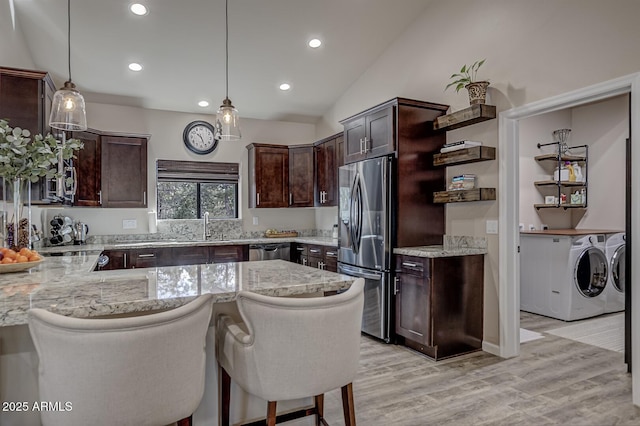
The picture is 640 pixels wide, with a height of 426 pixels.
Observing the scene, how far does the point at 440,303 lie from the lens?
341 cm

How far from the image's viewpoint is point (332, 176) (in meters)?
5.45

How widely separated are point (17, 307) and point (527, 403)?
285 cm

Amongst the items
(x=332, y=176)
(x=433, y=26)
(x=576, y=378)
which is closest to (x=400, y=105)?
(x=433, y=26)

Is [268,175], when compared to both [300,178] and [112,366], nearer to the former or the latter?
[300,178]

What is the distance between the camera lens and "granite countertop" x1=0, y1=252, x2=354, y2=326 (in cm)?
140

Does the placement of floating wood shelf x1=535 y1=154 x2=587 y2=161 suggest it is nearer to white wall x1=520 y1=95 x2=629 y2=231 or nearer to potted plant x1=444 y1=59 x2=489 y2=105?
white wall x1=520 y1=95 x2=629 y2=231

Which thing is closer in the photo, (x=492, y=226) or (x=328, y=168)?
(x=492, y=226)

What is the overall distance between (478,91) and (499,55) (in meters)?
0.38

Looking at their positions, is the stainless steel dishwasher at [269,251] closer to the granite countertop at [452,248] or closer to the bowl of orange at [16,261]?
the granite countertop at [452,248]

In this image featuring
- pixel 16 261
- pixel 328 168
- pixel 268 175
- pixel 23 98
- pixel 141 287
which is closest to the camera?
pixel 141 287

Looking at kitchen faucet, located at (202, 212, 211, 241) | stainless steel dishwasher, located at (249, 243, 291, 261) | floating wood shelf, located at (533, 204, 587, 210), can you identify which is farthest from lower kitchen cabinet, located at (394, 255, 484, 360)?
kitchen faucet, located at (202, 212, 211, 241)

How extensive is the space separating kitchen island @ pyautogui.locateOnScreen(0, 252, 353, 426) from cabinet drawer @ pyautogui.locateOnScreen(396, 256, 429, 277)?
1523mm

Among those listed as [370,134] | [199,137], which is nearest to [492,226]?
[370,134]

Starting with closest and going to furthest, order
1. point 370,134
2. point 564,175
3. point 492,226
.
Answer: point 492,226
point 370,134
point 564,175
